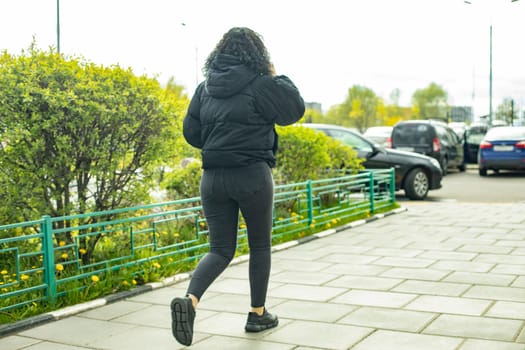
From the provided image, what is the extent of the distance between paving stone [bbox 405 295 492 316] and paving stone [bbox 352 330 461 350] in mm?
711

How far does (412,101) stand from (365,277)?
388 ft

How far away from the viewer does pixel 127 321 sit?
16.8 feet

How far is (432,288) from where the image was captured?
5996 millimetres

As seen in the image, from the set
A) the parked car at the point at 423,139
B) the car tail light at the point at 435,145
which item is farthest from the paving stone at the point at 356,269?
the car tail light at the point at 435,145

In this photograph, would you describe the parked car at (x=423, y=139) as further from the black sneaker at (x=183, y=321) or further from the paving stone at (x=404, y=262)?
the black sneaker at (x=183, y=321)

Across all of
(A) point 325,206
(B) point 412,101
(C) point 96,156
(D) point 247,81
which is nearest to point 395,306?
(D) point 247,81

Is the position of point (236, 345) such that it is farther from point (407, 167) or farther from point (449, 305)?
point (407, 167)

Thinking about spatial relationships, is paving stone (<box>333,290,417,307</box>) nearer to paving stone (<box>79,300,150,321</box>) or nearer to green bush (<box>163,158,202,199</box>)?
paving stone (<box>79,300,150,321</box>)

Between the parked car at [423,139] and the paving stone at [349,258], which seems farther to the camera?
the parked car at [423,139]

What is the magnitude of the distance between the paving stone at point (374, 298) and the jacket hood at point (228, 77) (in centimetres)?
205

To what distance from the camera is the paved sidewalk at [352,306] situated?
4.53 m

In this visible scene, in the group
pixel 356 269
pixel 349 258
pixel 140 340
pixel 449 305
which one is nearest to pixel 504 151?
pixel 349 258

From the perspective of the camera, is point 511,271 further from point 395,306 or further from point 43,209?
point 43,209

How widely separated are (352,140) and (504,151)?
7.36 m
